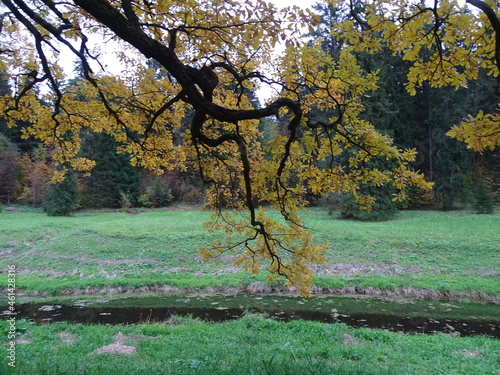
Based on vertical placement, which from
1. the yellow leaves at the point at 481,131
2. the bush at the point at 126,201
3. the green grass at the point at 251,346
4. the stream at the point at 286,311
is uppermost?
the yellow leaves at the point at 481,131

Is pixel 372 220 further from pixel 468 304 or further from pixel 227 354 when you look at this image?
pixel 227 354

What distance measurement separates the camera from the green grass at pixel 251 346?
4.85 m

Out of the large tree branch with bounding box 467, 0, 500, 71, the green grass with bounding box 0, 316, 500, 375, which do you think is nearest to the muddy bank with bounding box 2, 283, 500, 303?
the green grass with bounding box 0, 316, 500, 375

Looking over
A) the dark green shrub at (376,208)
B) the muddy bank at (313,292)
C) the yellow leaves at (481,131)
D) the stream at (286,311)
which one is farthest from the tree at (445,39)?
the dark green shrub at (376,208)

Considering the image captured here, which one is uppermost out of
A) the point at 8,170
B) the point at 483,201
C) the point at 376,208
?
the point at 8,170

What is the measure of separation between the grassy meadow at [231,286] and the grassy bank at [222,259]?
0.13 ft

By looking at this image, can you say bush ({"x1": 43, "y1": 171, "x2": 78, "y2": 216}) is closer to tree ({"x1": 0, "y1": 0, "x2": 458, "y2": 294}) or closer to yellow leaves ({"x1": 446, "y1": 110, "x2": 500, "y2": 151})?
tree ({"x1": 0, "y1": 0, "x2": 458, "y2": 294})

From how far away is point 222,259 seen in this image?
11.8m

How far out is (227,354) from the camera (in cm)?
521

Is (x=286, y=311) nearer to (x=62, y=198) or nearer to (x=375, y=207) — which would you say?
(x=375, y=207)

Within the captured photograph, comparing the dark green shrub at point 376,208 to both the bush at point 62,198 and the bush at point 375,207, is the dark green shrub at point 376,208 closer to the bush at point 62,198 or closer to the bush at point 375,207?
the bush at point 375,207

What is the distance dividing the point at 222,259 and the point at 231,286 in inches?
59.5

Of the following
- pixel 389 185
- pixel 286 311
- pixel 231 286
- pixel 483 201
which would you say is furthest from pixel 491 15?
pixel 483 201

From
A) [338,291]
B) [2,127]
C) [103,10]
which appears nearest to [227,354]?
[103,10]
